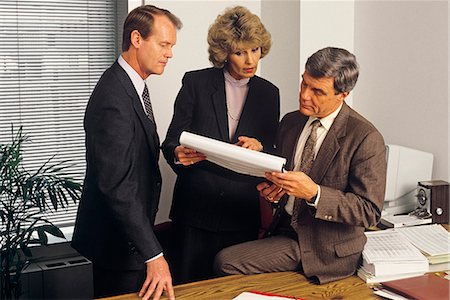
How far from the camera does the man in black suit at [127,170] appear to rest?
258 cm

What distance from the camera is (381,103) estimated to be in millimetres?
4461

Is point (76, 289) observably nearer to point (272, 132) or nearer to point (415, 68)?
point (272, 132)

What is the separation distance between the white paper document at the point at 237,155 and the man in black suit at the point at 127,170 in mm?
231

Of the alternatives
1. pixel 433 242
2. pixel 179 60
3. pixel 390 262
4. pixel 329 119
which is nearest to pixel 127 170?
pixel 329 119

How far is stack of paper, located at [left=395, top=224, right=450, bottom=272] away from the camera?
9.76ft

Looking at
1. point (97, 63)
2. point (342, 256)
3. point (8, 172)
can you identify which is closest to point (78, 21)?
point (97, 63)

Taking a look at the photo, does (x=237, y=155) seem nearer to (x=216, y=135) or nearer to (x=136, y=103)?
(x=136, y=103)

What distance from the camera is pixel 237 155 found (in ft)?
8.23

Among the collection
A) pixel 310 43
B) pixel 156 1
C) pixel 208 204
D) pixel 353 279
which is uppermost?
pixel 156 1

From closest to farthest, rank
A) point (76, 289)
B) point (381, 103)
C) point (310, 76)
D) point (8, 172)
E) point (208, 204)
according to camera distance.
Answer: point (310, 76) → point (208, 204) → point (8, 172) → point (381, 103) → point (76, 289)

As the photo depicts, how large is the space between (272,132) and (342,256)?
2.58 feet

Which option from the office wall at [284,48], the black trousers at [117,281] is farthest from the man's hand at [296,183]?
the office wall at [284,48]

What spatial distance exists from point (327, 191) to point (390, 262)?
1.39 feet

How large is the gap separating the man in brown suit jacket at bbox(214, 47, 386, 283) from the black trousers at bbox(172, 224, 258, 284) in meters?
0.44
